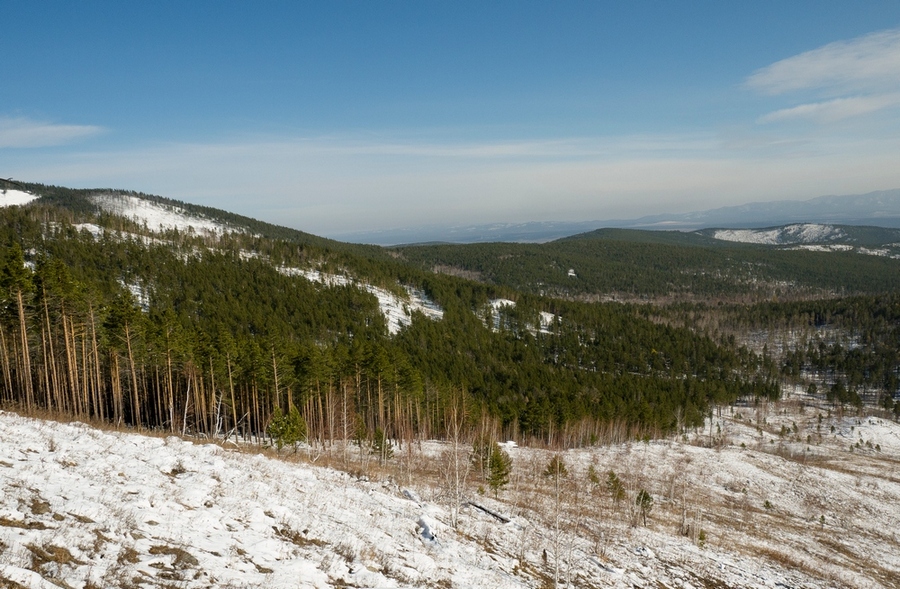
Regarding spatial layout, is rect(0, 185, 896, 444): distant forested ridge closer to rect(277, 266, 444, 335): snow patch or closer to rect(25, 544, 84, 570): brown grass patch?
rect(277, 266, 444, 335): snow patch

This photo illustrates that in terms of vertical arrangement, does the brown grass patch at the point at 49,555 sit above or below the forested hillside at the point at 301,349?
above

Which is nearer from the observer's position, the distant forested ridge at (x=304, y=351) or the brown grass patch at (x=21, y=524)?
the brown grass patch at (x=21, y=524)

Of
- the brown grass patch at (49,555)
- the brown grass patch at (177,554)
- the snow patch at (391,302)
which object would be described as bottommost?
the snow patch at (391,302)

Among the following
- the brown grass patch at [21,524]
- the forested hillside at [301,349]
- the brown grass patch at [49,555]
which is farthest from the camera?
the forested hillside at [301,349]

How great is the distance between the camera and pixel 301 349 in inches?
2250

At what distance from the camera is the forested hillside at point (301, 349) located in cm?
4125

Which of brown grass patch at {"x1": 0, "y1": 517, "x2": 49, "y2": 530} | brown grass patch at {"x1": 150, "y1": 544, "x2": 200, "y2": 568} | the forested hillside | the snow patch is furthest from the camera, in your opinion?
the snow patch

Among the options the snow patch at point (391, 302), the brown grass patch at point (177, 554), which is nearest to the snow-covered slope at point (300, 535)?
the brown grass patch at point (177, 554)

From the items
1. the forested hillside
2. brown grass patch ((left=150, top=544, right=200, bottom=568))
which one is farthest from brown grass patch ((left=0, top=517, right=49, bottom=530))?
the forested hillside

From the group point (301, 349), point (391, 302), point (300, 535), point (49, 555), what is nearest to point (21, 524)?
point (49, 555)

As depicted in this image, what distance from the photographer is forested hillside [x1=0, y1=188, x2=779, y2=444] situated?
135ft

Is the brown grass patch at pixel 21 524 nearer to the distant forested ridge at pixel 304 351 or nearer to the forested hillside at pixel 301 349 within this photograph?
the forested hillside at pixel 301 349

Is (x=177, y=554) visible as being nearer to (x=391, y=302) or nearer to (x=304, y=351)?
(x=304, y=351)

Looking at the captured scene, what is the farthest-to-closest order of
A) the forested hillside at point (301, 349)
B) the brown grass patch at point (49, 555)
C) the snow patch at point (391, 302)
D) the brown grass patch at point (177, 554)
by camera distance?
the snow patch at point (391, 302), the forested hillside at point (301, 349), the brown grass patch at point (177, 554), the brown grass patch at point (49, 555)
